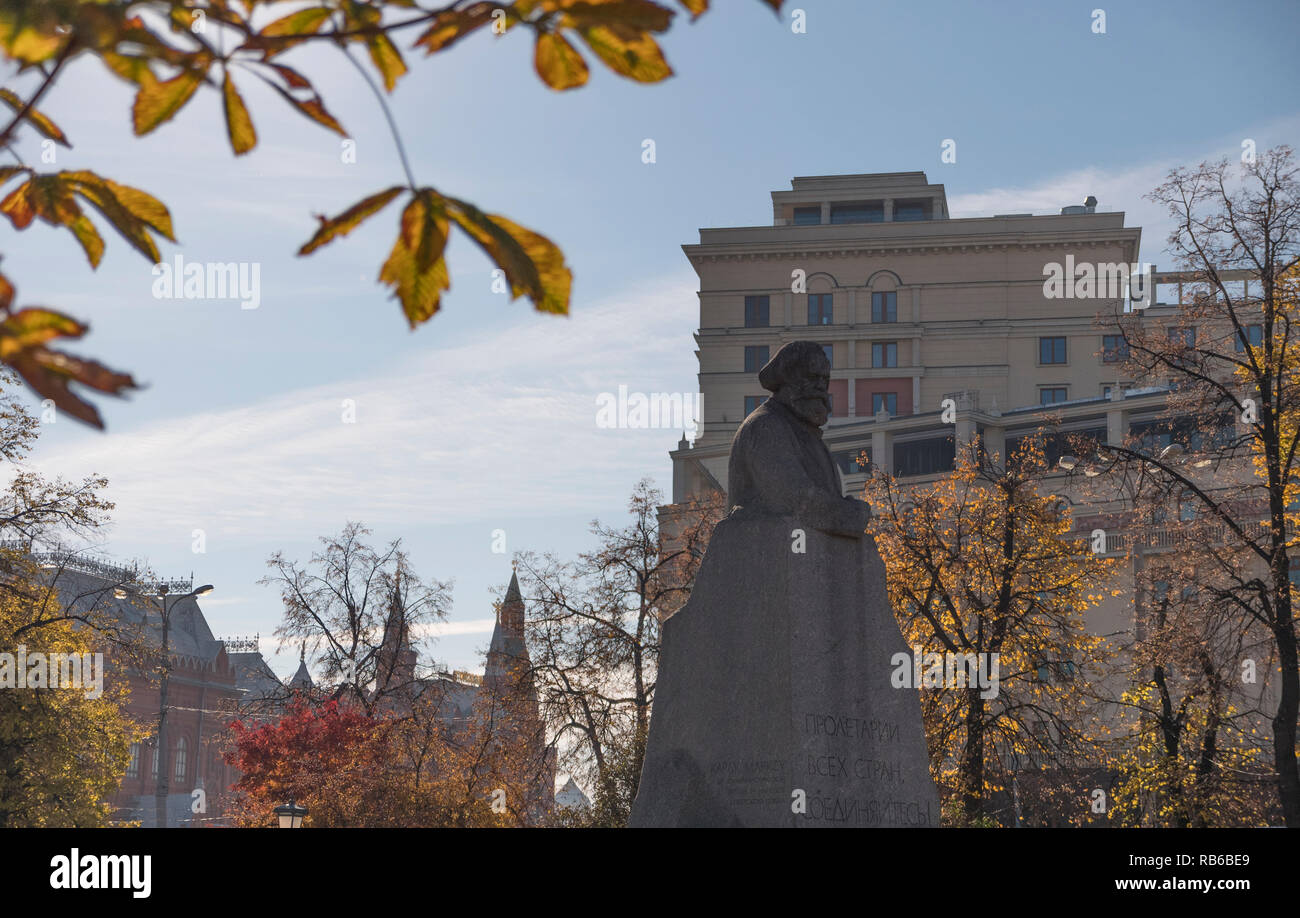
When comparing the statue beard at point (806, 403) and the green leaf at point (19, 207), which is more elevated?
the statue beard at point (806, 403)

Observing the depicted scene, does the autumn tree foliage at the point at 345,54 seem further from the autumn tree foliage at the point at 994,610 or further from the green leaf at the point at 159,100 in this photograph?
the autumn tree foliage at the point at 994,610

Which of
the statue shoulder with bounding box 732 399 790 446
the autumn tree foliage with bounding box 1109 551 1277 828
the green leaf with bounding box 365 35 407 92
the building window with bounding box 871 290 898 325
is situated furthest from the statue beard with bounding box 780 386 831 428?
the building window with bounding box 871 290 898 325

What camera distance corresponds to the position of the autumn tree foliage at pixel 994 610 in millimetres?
32812

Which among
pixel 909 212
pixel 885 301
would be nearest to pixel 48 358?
pixel 885 301

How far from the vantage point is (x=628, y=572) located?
150 ft

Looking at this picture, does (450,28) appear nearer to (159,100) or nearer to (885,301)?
(159,100)

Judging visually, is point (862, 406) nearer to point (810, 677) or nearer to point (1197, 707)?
point (1197, 707)

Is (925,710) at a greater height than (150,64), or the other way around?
(150,64)

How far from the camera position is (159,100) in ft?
8.47

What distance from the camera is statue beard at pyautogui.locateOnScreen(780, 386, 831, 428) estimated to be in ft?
37.1

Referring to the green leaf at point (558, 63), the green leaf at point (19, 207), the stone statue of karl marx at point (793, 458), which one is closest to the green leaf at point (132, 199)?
the green leaf at point (19, 207)

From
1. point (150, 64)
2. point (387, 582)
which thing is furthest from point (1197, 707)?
point (150, 64)

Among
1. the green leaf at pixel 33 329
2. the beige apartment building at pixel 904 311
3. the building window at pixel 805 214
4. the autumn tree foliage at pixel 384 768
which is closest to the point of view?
the green leaf at pixel 33 329
